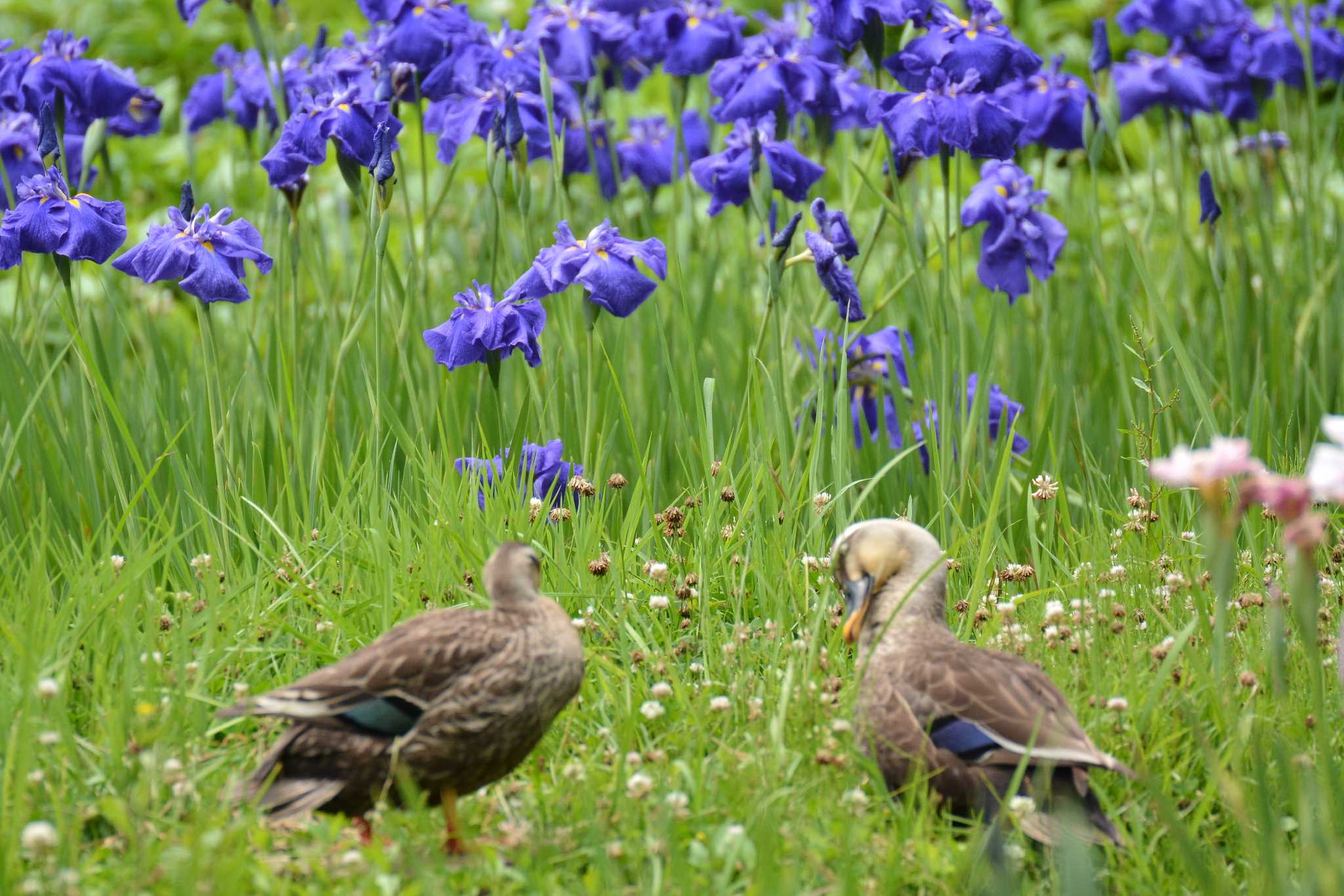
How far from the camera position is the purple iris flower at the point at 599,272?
322cm

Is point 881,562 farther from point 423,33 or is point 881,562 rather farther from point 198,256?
point 423,33

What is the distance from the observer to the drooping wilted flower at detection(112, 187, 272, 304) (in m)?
3.17

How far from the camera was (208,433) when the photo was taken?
3.77 metres

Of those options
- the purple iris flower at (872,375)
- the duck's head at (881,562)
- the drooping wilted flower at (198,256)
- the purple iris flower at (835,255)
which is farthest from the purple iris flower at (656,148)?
the duck's head at (881,562)

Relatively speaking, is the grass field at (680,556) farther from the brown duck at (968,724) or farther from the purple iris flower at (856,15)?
the purple iris flower at (856,15)

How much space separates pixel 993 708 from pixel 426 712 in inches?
32.5

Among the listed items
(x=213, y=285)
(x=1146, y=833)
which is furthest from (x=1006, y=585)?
(x=213, y=285)

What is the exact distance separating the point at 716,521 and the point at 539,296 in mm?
706

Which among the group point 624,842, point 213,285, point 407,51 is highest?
point 407,51

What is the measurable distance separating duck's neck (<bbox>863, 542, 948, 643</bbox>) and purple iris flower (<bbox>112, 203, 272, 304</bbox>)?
1.65 metres

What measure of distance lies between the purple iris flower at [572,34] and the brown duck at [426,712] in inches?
99.2

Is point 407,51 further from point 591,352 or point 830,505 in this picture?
point 830,505

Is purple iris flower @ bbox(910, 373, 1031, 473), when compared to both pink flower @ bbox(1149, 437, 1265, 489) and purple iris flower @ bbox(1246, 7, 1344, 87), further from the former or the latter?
pink flower @ bbox(1149, 437, 1265, 489)

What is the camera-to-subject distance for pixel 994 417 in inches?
158
